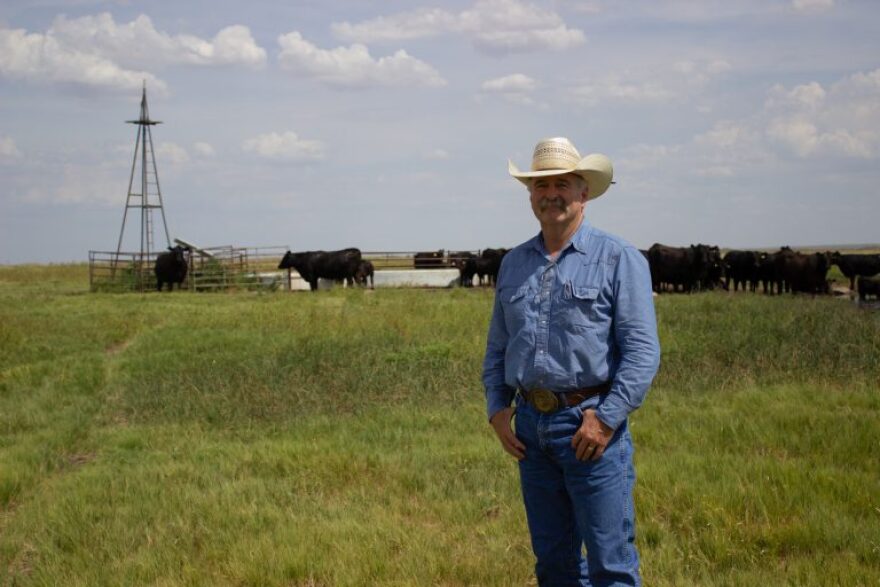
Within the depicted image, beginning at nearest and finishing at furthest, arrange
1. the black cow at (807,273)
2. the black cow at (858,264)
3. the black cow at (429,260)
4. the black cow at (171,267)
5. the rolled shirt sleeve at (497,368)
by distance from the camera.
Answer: the rolled shirt sleeve at (497,368), the black cow at (807,273), the black cow at (171,267), the black cow at (858,264), the black cow at (429,260)

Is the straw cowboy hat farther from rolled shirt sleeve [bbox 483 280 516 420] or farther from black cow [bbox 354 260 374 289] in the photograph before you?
black cow [bbox 354 260 374 289]

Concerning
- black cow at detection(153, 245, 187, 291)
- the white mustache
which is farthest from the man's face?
black cow at detection(153, 245, 187, 291)

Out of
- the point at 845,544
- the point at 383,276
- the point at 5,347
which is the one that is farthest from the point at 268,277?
the point at 845,544

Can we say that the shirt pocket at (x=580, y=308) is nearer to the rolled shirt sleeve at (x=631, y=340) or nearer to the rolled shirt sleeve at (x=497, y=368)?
the rolled shirt sleeve at (x=631, y=340)

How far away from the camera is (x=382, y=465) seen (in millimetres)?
7352

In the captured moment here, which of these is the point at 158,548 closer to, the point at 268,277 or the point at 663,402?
the point at 663,402

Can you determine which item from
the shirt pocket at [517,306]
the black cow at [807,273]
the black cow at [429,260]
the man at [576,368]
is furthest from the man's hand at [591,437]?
the black cow at [429,260]

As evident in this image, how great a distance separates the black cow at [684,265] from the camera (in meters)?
32.6

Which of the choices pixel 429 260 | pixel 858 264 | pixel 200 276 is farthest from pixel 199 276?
pixel 858 264

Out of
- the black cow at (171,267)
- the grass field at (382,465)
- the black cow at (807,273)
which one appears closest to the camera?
the grass field at (382,465)

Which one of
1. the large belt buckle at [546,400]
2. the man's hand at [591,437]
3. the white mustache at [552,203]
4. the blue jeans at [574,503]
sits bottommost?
the blue jeans at [574,503]

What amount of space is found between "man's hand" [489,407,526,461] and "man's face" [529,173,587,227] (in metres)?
0.88

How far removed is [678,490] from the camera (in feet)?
20.3

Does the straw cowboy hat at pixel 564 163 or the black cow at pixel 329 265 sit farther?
the black cow at pixel 329 265
